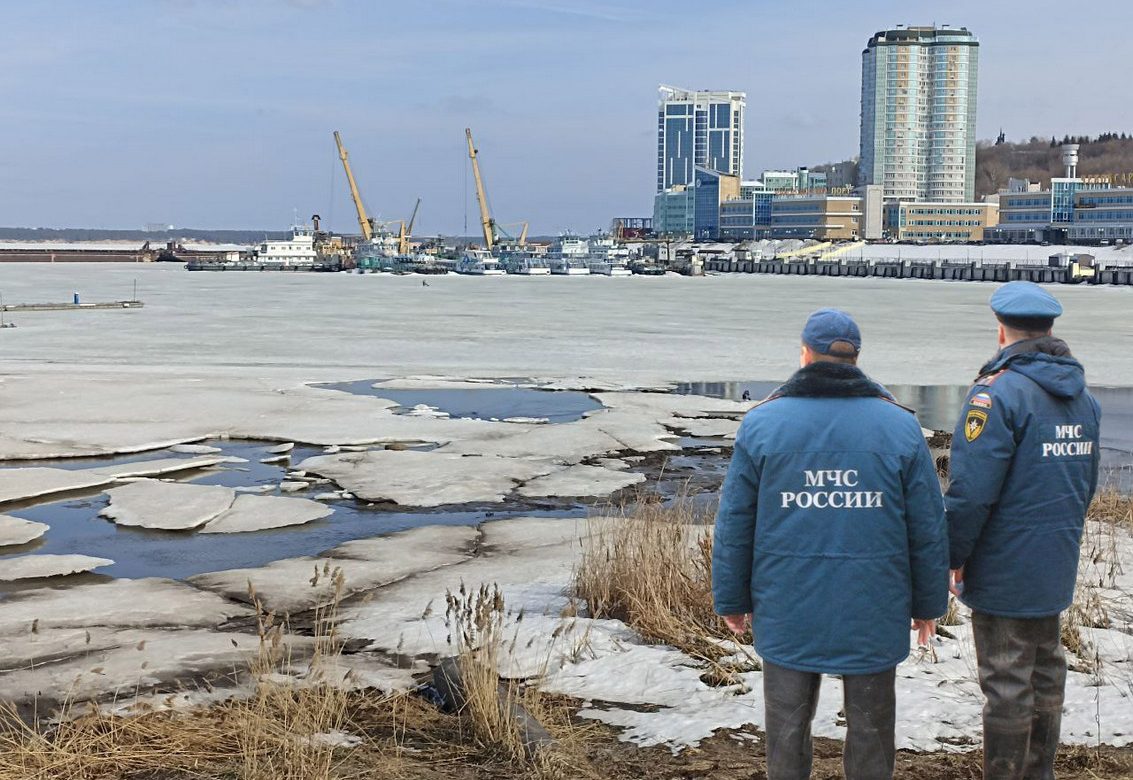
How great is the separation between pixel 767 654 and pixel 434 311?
44.9 meters

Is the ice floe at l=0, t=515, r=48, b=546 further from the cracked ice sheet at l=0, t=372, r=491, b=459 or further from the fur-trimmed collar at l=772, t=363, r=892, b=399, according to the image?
the fur-trimmed collar at l=772, t=363, r=892, b=399

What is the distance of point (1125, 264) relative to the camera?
105 m

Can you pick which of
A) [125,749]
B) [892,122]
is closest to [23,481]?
[125,749]

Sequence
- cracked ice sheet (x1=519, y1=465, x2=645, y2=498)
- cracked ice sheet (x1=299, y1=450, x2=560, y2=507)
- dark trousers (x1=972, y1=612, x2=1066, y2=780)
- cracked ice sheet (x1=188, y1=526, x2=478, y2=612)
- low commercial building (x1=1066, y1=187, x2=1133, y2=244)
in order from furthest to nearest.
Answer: low commercial building (x1=1066, y1=187, x2=1133, y2=244)
cracked ice sheet (x1=519, y1=465, x2=645, y2=498)
cracked ice sheet (x1=299, y1=450, x2=560, y2=507)
cracked ice sheet (x1=188, y1=526, x2=478, y2=612)
dark trousers (x1=972, y1=612, x2=1066, y2=780)

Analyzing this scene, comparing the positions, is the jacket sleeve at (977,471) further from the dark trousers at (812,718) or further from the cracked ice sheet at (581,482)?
the cracked ice sheet at (581,482)

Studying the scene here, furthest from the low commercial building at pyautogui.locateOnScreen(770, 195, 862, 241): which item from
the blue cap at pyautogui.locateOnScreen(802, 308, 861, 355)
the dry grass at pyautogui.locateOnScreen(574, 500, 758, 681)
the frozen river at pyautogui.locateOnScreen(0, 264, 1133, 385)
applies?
the blue cap at pyautogui.locateOnScreen(802, 308, 861, 355)

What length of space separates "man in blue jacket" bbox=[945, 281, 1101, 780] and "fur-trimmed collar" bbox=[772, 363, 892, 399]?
1.90ft

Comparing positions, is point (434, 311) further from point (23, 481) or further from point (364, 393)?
point (23, 481)

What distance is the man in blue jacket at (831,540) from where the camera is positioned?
139 inches

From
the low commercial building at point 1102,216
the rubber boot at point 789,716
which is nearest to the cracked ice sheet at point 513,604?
the rubber boot at point 789,716

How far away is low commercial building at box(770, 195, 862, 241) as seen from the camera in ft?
558

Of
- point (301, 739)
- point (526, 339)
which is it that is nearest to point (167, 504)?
point (301, 739)

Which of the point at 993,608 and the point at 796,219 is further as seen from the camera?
the point at 796,219

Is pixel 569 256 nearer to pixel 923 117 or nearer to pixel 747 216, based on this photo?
pixel 747 216
